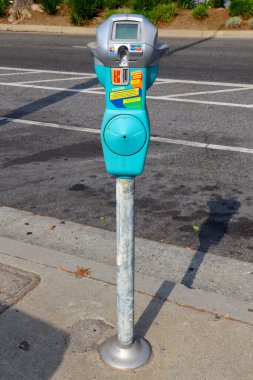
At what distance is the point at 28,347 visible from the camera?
2980mm

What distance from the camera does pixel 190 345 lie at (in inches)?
117

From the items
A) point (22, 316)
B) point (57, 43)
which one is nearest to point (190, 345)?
point (22, 316)

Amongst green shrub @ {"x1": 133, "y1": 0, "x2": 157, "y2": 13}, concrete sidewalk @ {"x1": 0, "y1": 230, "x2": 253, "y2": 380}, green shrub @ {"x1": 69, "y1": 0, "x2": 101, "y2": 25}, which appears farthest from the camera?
green shrub @ {"x1": 69, "y1": 0, "x2": 101, "y2": 25}

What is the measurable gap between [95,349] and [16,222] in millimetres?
1866

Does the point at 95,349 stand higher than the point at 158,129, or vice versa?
the point at 95,349

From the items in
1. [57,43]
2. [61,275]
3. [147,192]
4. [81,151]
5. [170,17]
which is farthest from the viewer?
[170,17]

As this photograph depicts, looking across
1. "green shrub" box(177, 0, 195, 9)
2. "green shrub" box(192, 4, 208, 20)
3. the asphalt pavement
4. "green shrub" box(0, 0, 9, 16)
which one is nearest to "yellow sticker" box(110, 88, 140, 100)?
the asphalt pavement

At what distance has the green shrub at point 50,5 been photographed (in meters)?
19.8

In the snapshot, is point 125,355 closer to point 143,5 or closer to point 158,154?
point 158,154

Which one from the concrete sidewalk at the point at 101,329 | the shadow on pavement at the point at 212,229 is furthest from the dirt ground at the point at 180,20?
the concrete sidewalk at the point at 101,329

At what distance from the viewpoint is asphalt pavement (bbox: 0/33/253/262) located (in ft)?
15.3

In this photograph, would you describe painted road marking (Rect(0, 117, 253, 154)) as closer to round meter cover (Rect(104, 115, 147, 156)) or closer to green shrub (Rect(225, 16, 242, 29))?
round meter cover (Rect(104, 115, 147, 156))

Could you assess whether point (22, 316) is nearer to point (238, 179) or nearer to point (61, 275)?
point (61, 275)

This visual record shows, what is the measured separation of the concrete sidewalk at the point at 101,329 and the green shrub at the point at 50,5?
697 inches
